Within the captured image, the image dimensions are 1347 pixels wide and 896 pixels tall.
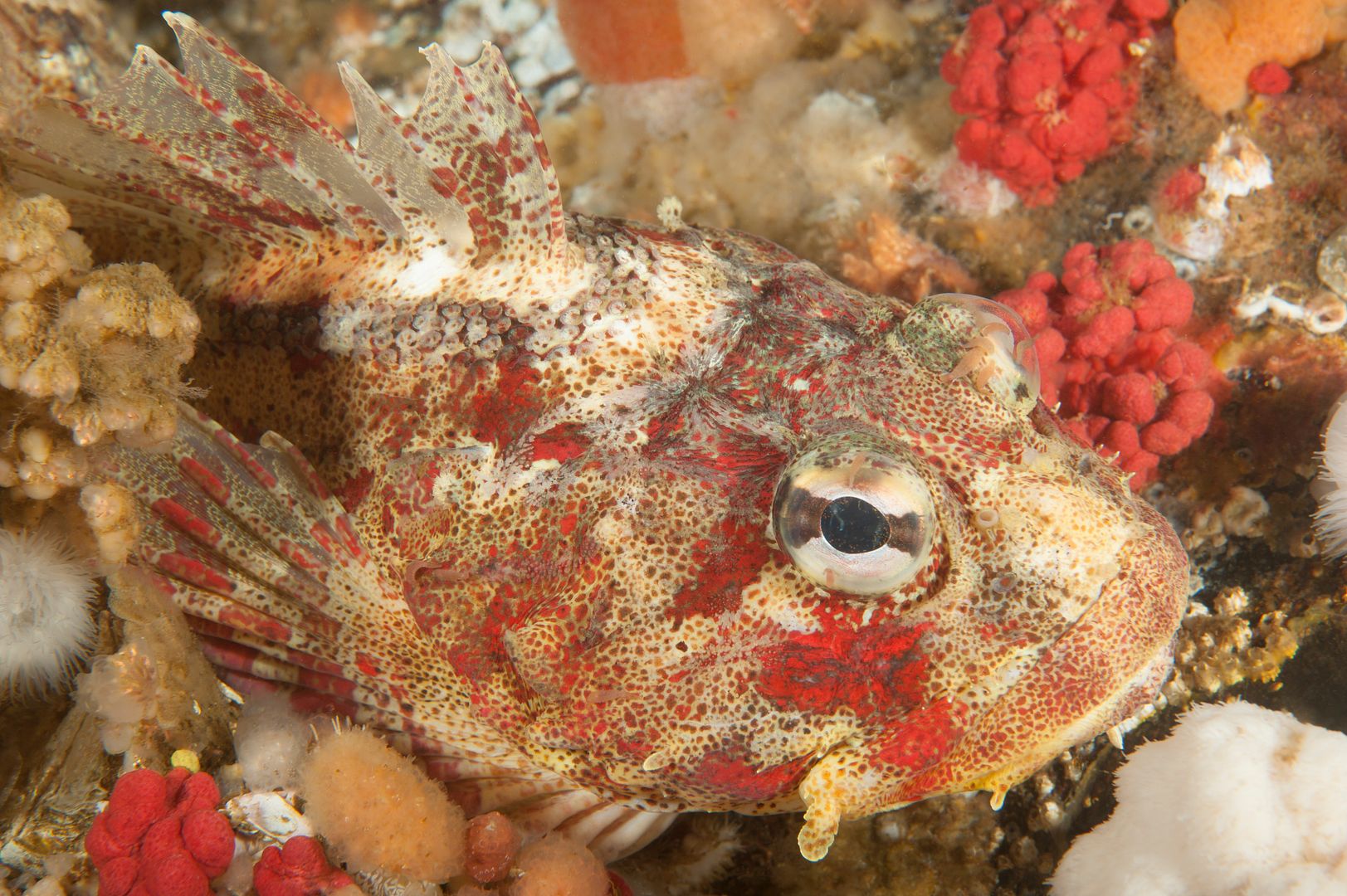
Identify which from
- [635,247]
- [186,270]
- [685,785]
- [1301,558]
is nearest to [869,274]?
[635,247]

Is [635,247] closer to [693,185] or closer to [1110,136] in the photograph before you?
[693,185]

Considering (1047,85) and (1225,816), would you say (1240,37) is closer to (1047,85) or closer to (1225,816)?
(1047,85)

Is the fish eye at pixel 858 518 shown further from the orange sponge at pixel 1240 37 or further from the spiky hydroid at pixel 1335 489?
the orange sponge at pixel 1240 37

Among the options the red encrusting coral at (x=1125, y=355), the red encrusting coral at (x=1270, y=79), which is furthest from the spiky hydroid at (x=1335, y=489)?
the red encrusting coral at (x=1270, y=79)

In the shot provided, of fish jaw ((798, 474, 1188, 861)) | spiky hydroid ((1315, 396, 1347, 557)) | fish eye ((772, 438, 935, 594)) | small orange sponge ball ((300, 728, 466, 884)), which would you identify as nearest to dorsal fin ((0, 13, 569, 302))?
fish eye ((772, 438, 935, 594))

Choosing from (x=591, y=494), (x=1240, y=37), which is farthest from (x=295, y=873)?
(x=1240, y=37)
